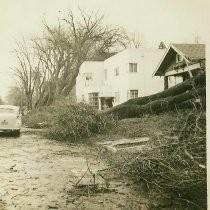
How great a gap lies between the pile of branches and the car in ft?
3.75

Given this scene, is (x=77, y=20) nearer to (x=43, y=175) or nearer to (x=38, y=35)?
(x=38, y=35)

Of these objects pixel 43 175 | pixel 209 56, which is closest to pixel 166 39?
pixel 209 56

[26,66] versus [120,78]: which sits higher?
[26,66]

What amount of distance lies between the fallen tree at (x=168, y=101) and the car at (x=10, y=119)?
0.92 meters

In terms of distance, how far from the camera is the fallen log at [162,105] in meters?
3.01

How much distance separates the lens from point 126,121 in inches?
126

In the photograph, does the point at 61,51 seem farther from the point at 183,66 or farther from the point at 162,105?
the point at 183,66

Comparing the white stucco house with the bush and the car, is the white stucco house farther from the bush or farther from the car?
the car

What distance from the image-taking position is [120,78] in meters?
3.10

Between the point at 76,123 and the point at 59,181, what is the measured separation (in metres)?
0.85

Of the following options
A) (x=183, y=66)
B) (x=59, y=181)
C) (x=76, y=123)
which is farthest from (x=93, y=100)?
(x=183, y=66)

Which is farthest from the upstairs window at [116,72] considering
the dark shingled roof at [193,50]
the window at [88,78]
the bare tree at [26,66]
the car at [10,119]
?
the car at [10,119]

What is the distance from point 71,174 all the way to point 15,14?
1423 mm

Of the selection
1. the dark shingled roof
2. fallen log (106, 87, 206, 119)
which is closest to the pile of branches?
fallen log (106, 87, 206, 119)
